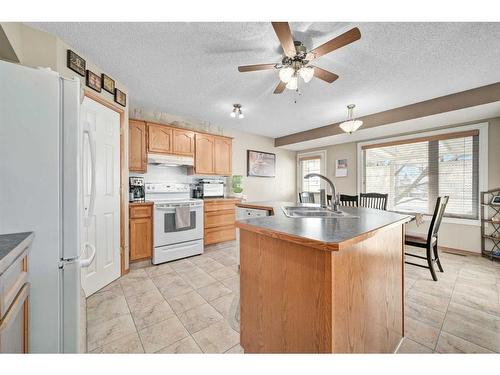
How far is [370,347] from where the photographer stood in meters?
0.99

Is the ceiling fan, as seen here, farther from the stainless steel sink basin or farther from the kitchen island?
the kitchen island

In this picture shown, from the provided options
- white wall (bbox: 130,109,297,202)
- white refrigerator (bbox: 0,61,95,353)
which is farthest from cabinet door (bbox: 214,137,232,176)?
white refrigerator (bbox: 0,61,95,353)

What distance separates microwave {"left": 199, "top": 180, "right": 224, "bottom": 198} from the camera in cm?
370

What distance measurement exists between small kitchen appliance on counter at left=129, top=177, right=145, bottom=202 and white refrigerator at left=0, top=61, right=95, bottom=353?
2.12 metres

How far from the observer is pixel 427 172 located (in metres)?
3.48

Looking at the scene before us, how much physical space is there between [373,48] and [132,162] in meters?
3.18

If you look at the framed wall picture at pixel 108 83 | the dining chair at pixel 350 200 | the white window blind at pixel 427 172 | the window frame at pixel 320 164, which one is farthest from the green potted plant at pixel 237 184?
the white window blind at pixel 427 172

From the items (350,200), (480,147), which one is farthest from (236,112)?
(480,147)

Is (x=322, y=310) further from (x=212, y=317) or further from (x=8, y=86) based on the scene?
(x=8, y=86)

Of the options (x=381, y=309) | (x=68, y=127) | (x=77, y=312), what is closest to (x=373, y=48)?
(x=381, y=309)

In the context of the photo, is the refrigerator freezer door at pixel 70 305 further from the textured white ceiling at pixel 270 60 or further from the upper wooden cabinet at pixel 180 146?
the upper wooden cabinet at pixel 180 146

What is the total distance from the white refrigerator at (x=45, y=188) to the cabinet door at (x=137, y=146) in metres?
2.03

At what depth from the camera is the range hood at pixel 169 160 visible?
307 centimetres

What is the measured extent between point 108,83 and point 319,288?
9.21 feet
